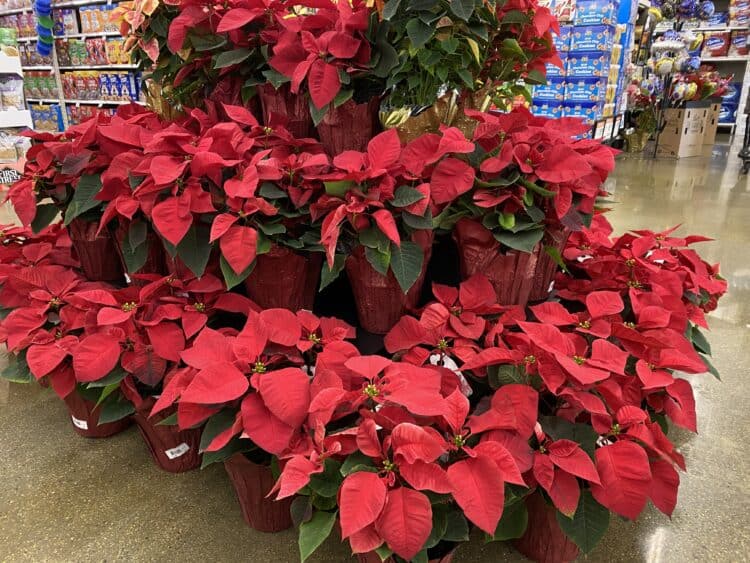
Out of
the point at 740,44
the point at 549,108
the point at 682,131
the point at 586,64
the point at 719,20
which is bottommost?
the point at 682,131

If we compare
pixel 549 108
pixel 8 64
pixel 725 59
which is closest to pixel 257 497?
pixel 8 64

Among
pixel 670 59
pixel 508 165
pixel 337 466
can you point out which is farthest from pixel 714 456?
pixel 670 59

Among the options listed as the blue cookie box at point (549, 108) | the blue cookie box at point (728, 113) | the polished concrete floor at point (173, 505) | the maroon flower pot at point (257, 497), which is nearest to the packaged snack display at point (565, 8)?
the blue cookie box at point (549, 108)

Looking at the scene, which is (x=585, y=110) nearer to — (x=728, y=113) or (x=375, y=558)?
(x=375, y=558)

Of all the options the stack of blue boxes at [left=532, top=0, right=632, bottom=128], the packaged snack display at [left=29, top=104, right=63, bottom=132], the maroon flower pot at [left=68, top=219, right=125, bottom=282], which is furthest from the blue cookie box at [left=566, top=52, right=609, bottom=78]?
the packaged snack display at [left=29, top=104, right=63, bottom=132]

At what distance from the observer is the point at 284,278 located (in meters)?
1.33

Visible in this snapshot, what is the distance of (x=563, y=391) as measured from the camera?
987 millimetres

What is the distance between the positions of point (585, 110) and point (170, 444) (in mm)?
5294

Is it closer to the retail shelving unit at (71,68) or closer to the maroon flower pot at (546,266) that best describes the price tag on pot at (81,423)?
the maroon flower pot at (546,266)

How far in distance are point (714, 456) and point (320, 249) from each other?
1283 millimetres

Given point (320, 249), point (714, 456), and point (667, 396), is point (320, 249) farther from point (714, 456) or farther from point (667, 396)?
point (714, 456)

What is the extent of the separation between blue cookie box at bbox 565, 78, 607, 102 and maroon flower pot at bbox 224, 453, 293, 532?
5303 millimetres

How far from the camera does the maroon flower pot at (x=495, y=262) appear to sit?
1.26 meters

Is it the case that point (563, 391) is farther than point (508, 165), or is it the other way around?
point (508, 165)
